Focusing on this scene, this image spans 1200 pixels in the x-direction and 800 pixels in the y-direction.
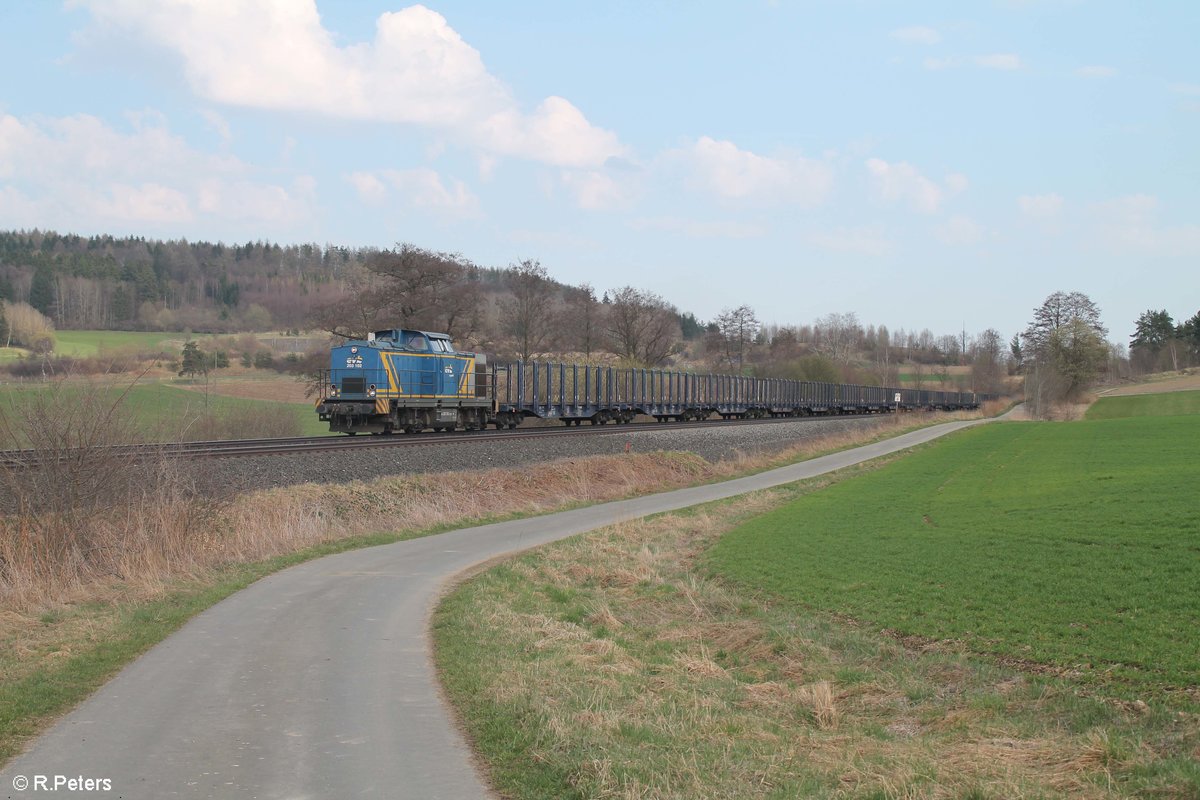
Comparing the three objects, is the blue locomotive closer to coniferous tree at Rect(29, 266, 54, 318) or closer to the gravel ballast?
the gravel ballast

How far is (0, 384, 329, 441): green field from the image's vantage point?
15906mm

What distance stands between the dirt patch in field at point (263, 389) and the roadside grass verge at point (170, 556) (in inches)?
1478

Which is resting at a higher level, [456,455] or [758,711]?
[456,455]

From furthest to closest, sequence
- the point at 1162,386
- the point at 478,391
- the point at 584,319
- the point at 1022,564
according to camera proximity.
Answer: the point at 1162,386, the point at 584,319, the point at 478,391, the point at 1022,564

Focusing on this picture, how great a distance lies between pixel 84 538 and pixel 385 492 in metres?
9.47

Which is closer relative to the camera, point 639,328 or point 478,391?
point 478,391

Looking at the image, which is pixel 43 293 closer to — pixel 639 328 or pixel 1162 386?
pixel 639 328

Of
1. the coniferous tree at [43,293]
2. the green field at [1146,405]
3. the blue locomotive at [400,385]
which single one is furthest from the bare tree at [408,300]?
the green field at [1146,405]

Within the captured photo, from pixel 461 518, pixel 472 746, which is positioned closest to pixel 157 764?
pixel 472 746

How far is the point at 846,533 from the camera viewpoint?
1919cm

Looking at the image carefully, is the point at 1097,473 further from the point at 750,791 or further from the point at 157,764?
the point at 157,764

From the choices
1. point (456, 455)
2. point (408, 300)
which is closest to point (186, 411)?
point (456, 455)

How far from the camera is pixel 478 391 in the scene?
140 feet

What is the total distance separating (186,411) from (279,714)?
1340 cm
